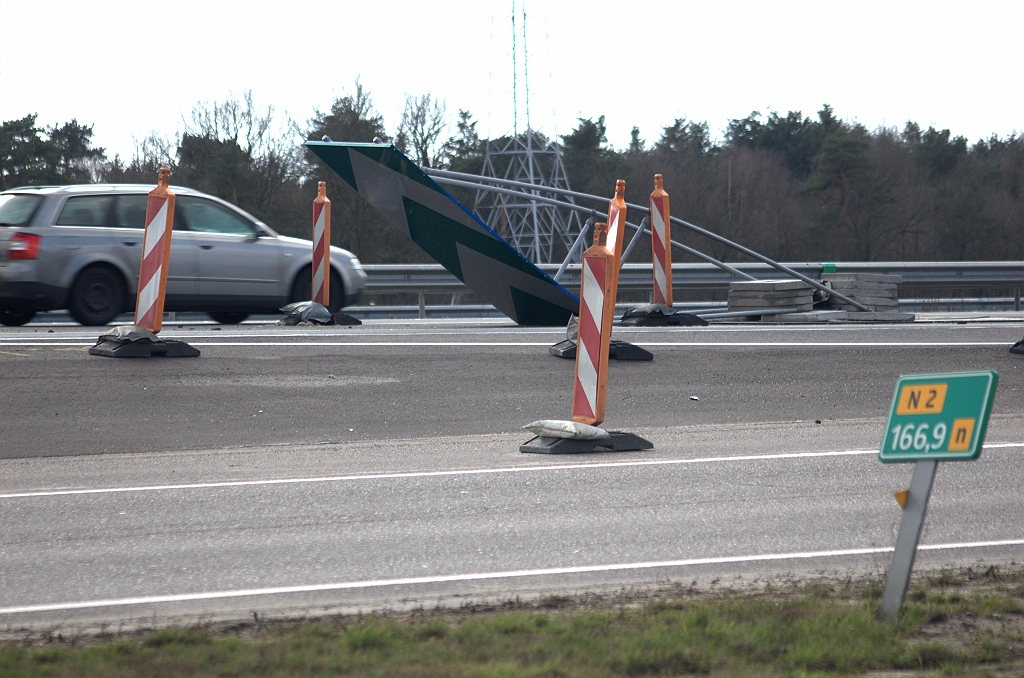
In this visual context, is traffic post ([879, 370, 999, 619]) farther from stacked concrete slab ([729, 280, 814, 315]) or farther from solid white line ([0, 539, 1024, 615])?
stacked concrete slab ([729, 280, 814, 315])

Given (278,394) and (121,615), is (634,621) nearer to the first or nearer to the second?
(121,615)

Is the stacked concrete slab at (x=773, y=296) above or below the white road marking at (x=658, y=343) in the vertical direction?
above

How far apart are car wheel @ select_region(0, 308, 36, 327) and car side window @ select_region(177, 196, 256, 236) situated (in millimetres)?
2206

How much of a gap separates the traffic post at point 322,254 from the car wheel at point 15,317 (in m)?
3.43

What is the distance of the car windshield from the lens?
42.2ft

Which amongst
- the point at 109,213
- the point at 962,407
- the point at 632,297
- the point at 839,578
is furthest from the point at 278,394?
the point at 632,297

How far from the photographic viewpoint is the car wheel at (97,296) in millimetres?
13125

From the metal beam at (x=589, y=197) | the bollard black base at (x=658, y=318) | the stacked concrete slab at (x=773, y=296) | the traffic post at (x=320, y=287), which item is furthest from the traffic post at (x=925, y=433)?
the stacked concrete slab at (x=773, y=296)

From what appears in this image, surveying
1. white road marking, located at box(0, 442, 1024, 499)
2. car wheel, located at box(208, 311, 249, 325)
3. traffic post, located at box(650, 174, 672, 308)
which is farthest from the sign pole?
car wheel, located at box(208, 311, 249, 325)

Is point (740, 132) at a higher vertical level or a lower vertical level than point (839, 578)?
higher

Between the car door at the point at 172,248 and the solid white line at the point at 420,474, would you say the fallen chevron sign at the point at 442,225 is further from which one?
the solid white line at the point at 420,474

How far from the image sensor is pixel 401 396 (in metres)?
10.1

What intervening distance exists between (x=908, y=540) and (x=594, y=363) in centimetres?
395

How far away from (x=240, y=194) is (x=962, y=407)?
3999cm
